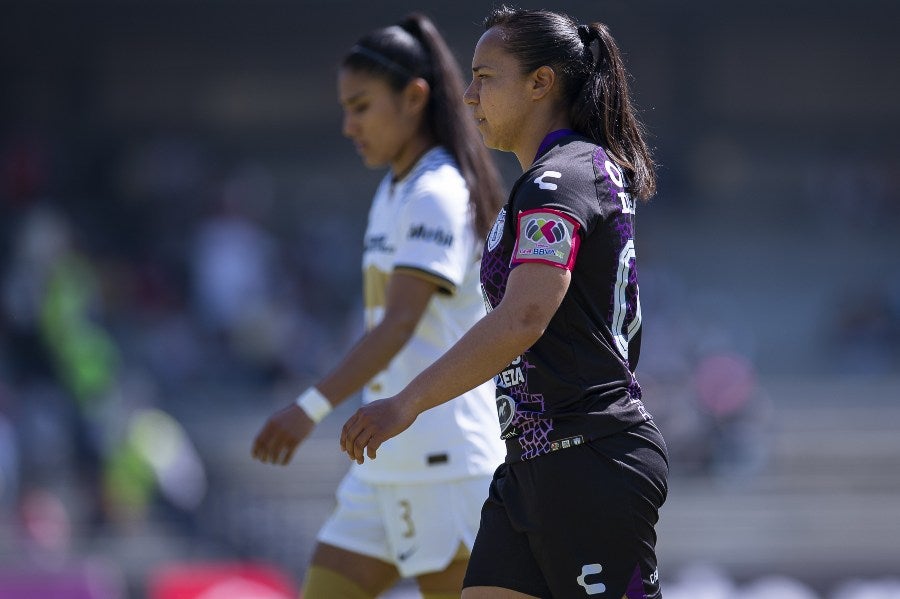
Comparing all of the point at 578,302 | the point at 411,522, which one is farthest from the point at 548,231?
the point at 411,522

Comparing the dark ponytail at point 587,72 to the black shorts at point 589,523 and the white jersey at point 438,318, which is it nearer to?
the black shorts at point 589,523

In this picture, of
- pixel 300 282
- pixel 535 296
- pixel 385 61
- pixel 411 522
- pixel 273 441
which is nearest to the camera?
pixel 535 296

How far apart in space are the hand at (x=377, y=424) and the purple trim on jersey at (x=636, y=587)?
569 millimetres

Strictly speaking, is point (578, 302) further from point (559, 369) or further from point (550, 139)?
point (550, 139)

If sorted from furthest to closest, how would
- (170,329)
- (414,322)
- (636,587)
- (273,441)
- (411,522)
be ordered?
(170,329) → (411,522) → (414,322) → (273,441) → (636,587)

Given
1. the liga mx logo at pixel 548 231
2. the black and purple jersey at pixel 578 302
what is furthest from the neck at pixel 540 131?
the liga mx logo at pixel 548 231

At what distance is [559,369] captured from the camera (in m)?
2.73

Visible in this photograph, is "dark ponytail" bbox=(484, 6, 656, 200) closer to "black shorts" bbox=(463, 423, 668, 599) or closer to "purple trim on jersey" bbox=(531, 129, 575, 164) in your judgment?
"purple trim on jersey" bbox=(531, 129, 575, 164)

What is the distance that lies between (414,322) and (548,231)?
0.99 m

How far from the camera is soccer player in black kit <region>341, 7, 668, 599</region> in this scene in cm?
261

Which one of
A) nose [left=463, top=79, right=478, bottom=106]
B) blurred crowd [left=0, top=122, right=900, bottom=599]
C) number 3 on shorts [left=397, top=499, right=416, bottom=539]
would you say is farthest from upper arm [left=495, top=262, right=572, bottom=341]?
blurred crowd [left=0, top=122, right=900, bottom=599]

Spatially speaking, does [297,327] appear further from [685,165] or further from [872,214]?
[872,214]

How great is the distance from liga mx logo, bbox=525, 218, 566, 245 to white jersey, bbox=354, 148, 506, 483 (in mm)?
989

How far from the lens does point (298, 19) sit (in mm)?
17203
